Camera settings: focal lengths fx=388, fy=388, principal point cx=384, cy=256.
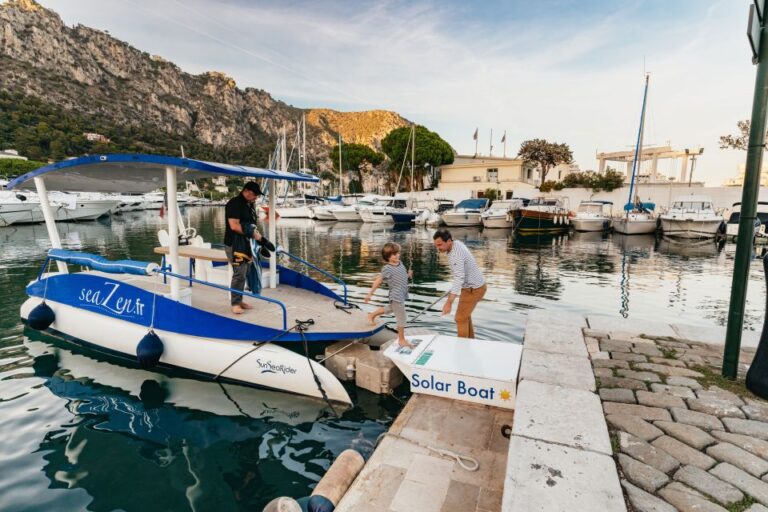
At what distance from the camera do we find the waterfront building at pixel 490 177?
61.3 metres

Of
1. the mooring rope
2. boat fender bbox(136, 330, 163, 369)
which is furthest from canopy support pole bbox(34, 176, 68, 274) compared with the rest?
the mooring rope

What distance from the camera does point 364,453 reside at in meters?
5.02

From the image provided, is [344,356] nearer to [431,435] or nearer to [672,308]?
[431,435]

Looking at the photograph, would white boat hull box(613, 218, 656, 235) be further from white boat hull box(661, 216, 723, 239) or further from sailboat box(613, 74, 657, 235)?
white boat hull box(661, 216, 723, 239)

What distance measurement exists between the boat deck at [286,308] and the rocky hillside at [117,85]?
249 ft

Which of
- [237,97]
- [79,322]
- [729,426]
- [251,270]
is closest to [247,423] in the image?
[251,270]

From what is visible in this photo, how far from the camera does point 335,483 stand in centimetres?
388

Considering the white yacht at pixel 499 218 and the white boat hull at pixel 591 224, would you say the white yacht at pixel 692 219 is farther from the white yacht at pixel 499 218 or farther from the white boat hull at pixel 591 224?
the white yacht at pixel 499 218

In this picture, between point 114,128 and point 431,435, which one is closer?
point 431,435

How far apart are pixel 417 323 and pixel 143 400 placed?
19.9ft

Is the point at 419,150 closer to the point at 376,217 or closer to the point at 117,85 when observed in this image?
the point at 376,217

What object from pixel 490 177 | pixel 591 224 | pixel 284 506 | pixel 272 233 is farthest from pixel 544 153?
pixel 284 506

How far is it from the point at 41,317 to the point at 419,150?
66380 millimetres

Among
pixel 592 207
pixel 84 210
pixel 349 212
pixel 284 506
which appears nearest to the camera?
pixel 284 506
